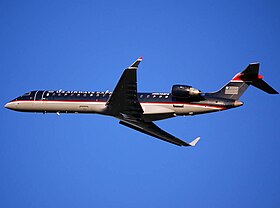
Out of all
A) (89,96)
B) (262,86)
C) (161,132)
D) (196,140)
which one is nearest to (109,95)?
(89,96)

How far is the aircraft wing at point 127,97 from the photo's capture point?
36.4 meters

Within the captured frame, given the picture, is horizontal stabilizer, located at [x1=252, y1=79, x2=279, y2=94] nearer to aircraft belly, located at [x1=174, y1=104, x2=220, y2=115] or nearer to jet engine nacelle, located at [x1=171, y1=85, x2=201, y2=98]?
aircraft belly, located at [x1=174, y1=104, x2=220, y2=115]

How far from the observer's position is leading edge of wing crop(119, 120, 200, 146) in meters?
42.4

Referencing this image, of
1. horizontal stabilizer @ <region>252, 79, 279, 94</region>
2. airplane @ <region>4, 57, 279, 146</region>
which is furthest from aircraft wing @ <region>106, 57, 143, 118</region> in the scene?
horizontal stabilizer @ <region>252, 79, 279, 94</region>

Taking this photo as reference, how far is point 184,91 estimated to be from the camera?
127ft

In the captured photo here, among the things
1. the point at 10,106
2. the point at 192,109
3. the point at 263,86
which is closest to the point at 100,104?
the point at 192,109

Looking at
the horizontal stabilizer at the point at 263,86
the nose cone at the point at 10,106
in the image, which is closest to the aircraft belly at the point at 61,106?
the nose cone at the point at 10,106

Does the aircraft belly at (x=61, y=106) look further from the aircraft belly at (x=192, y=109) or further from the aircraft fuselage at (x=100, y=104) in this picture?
Answer: the aircraft belly at (x=192, y=109)

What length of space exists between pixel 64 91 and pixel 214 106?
12641 millimetres

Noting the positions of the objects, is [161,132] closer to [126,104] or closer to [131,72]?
[126,104]

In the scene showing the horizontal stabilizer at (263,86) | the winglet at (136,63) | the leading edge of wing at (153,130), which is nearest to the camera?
the winglet at (136,63)

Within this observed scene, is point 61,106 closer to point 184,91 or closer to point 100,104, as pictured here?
point 100,104

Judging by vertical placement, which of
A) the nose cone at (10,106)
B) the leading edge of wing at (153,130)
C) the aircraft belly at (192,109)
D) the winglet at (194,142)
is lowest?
the winglet at (194,142)

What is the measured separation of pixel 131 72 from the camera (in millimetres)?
36219
